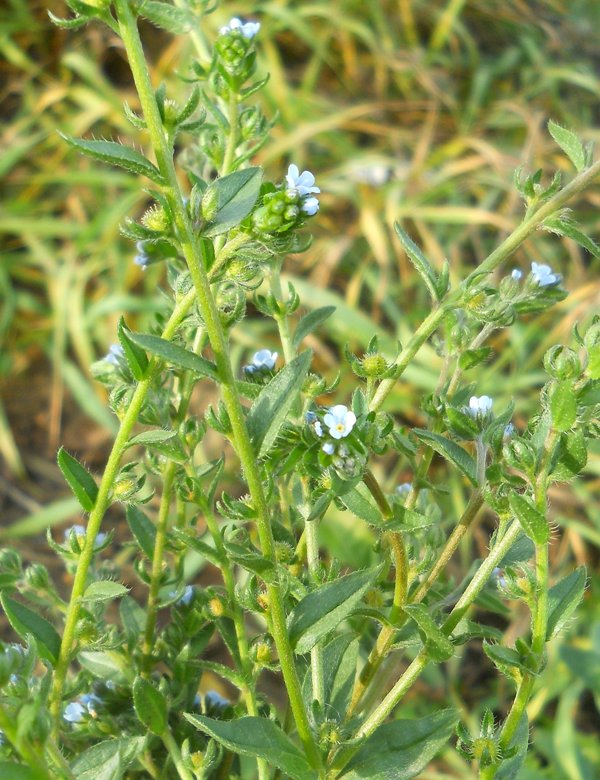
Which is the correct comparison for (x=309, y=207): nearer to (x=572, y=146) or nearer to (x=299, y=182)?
(x=299, y=182)

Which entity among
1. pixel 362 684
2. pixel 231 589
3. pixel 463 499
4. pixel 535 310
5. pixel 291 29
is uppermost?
pixel 535 310

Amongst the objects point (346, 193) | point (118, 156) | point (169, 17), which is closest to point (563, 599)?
point (118, 156)

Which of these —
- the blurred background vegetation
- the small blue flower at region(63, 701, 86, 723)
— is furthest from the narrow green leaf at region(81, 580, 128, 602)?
the blurred background vegetation

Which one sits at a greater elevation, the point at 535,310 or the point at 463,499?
the point at 535,310

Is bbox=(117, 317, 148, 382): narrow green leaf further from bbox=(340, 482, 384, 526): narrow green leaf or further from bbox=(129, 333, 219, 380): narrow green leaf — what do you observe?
bbox=(340, 482, 384, 526): narrow green leaf

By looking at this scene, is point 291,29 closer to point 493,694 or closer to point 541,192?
point 493,694

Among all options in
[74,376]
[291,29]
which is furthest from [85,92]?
[74,376]

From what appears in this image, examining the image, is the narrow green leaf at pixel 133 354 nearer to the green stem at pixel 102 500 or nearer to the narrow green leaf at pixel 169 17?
the green stem at pixel 102 500

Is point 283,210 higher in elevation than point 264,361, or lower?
higher
